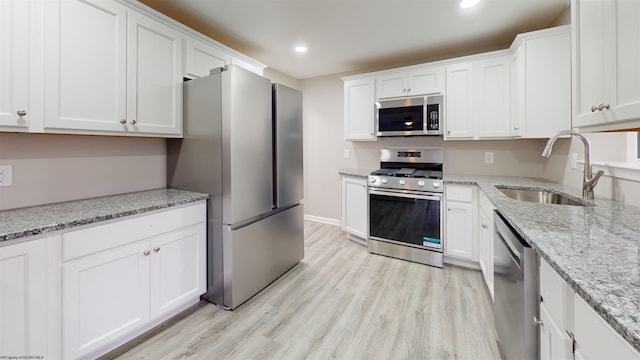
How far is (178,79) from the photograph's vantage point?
218 cm

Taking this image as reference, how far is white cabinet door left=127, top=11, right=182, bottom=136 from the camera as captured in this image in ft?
6.15

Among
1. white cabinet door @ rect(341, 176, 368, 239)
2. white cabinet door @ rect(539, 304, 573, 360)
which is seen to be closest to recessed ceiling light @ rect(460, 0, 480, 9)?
white cabinet door @ rect(341, 176, 368, 239)

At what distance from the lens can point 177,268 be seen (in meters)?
1.91

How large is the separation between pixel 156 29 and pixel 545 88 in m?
3.29

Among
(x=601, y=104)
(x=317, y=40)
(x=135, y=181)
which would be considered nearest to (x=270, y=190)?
(x=135, y=181)

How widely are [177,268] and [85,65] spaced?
Result: 1440 mm

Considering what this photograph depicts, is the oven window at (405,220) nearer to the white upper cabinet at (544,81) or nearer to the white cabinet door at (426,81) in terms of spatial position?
the white upper cabinet at (544,81)

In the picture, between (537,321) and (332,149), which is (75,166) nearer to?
(537,321)

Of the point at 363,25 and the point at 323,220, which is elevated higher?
the point at 363,25

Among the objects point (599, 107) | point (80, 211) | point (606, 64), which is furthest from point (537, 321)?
point (80, 211)

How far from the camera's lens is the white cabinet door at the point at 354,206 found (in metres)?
3.35

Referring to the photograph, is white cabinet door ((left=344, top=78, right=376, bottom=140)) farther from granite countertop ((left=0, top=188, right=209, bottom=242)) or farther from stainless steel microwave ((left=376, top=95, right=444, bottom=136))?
granite countertop ((left=0, top=188, right=209, bottom=242))

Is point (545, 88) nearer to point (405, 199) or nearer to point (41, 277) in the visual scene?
point (405, 199)

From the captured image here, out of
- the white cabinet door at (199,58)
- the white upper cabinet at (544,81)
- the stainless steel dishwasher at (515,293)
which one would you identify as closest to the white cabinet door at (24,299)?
the white cabinet door at (199,58)
